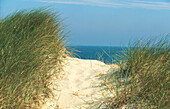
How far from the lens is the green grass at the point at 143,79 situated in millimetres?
2719

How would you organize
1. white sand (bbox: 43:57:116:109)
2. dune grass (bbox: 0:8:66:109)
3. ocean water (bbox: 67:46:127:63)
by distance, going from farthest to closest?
ocean water (bbox: 67:46:127:63) → white sand (bbox: 43:57:116:109) → dune grass (bbox: 0:8:66:109)

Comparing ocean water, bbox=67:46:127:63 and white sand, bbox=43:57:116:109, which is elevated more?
ocean water, bbox=67:46:127:63

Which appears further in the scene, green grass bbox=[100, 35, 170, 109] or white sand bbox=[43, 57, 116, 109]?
white sand bbox=[43, 57, 116, 109]

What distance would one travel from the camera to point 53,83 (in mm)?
3500

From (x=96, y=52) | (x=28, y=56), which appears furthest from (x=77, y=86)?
(x=96, y=52)

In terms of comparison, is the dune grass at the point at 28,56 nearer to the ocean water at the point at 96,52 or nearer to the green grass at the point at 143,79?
the ocean water at the point at 96,52

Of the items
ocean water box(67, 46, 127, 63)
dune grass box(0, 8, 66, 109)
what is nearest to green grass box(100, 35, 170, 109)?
ocean water box(67, 46, 127, 63)

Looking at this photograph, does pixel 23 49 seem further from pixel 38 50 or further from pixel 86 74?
pixel 86 74

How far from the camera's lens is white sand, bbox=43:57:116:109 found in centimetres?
311

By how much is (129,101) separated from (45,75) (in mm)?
1454

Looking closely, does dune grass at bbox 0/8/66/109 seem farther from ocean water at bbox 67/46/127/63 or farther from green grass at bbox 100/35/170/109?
green grass at bbox 100/35/170/109

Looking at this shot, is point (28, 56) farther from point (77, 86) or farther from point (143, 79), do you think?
point (143, 79)

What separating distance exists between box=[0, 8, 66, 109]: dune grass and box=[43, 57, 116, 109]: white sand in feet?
0.68

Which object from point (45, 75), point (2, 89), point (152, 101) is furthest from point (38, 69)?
point (152, 101)
